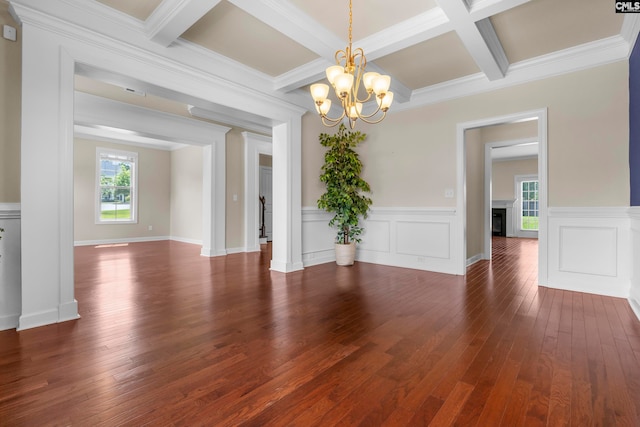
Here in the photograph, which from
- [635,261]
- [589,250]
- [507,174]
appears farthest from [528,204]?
[635,261]

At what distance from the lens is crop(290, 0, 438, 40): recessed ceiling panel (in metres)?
2.65

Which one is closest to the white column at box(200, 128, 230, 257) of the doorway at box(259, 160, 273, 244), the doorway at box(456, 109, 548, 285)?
the doorway at box(259, 160, 273, 244)

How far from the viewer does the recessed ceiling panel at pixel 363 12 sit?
265 centimetres

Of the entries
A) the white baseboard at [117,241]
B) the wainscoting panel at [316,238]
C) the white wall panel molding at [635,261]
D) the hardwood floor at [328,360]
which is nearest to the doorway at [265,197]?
the white baseboard at [117,241]

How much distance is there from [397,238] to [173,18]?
13.3ft

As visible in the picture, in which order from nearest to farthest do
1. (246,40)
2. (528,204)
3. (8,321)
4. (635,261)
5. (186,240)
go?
(8,321)
(635,261)
(246,40)
(186,240)
(528,204)

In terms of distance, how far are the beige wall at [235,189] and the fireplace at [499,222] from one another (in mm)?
9115

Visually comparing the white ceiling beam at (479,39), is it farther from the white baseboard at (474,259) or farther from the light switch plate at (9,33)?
the light switch plate at (9,33)

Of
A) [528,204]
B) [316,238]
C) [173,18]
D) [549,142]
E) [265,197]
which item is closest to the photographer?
[173,18]

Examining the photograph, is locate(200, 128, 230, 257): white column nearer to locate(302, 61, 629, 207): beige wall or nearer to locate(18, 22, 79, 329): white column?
locate(302, 61, 629, 207): beige wall

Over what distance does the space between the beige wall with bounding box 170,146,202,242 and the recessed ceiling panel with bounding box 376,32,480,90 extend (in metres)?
5.61

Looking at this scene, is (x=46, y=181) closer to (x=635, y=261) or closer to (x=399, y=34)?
(x=399, y=34)

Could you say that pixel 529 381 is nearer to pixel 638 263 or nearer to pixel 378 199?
pixel 638 263

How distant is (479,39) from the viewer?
3006 millimetres
